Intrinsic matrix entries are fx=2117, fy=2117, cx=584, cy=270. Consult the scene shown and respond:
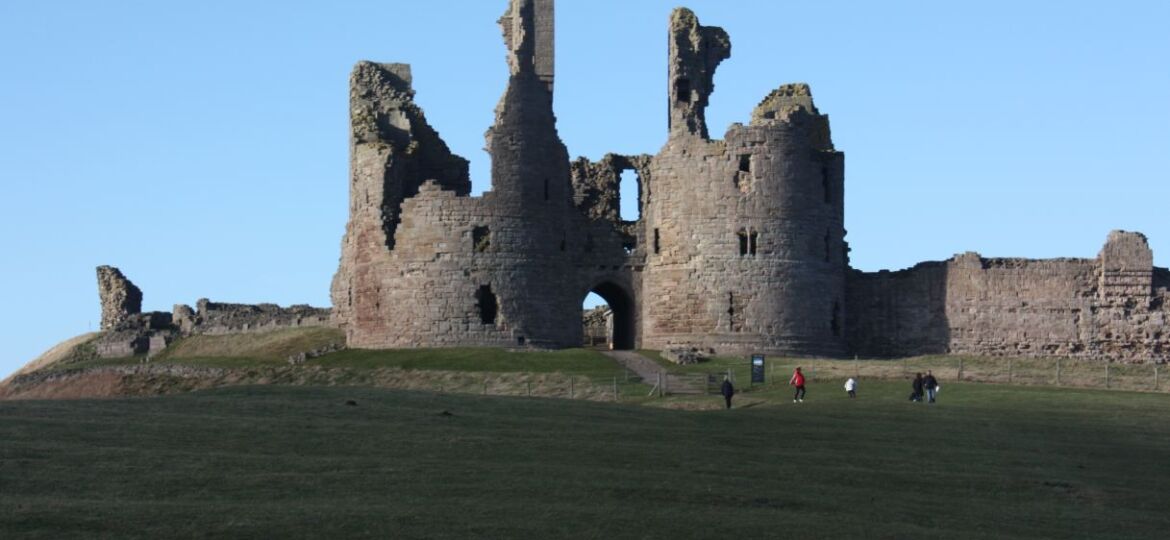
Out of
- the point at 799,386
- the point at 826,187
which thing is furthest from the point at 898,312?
the point at 799,386

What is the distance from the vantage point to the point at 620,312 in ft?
233

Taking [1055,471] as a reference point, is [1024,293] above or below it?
above

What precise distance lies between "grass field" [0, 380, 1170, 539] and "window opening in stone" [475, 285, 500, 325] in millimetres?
18938

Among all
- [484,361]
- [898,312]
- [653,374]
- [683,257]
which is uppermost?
[683,257]

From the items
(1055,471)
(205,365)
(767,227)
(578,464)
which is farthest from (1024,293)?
(578,464)

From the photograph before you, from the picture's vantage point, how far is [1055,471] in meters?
37.6

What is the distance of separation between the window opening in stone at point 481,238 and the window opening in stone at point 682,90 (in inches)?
312

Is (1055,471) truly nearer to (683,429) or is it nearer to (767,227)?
(683,429)

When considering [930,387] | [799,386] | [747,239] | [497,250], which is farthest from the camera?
[747,239]

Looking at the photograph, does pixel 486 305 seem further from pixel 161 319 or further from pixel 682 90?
pixel 161 319

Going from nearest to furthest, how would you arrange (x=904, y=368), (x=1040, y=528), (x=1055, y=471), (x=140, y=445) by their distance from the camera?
(x=1040, y=528)
(x=140, y=445)
(x=1055, y=471)
(x=904, y=368)

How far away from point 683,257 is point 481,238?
6.50 meters

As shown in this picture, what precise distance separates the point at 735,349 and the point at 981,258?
922cm

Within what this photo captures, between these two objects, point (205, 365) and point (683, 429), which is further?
point (205, 365)
